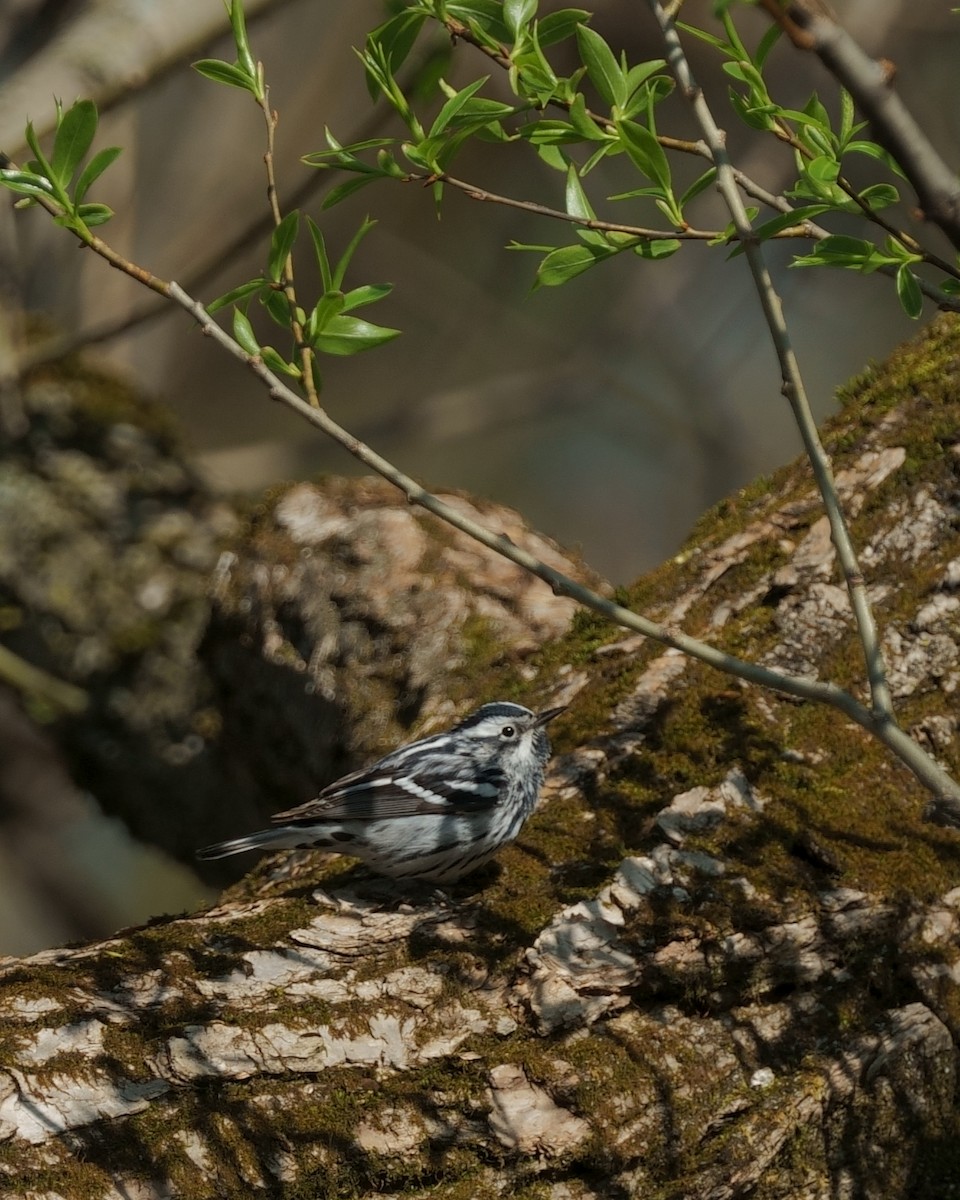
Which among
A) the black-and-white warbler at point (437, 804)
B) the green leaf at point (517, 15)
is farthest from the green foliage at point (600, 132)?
the black-and-white warbler at point (437, 804)

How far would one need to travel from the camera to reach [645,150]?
1.93m

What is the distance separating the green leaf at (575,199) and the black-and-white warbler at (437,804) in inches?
66.2

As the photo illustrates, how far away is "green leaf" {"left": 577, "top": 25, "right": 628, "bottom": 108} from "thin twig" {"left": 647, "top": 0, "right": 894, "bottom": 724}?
0.10m

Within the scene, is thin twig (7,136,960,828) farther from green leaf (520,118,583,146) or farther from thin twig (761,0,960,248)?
thin twig (761,0,960,248)

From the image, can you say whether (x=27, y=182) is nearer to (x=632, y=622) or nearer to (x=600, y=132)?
(x=600, y=132)

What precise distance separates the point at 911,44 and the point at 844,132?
26.0 ft

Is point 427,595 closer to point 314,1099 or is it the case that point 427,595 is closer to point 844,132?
point 314,1099

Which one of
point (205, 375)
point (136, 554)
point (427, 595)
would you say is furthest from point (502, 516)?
point (205, 375)

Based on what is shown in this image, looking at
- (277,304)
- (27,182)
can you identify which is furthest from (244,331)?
(27,182)

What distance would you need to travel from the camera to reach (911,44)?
29.6 feet

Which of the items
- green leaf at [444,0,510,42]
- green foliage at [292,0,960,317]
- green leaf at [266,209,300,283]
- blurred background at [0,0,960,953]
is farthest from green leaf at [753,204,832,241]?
blurred background at [0,0,960,953]

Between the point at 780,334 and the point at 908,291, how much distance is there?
7.8 inches

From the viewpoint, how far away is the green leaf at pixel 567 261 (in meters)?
2.04

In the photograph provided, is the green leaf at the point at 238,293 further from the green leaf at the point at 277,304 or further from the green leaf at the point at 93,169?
the green leaf at the point at 93,169
